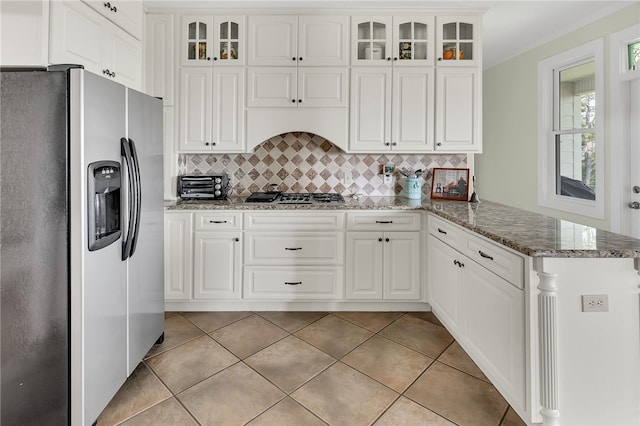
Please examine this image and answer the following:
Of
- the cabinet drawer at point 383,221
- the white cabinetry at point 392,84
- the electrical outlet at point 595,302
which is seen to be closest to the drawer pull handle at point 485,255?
the electrical outlet at point 595,302

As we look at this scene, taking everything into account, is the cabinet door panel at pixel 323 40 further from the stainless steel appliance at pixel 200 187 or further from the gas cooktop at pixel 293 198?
the stainless steel appliance at pixel 200 187

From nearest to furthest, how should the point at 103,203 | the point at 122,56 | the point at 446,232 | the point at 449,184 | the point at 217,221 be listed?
1. the point at 103,203
2. the point at 122,56
3. the point at 446,232
4. the point at 217,221
5. the point at 449,184

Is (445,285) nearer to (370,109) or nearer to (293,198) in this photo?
(293,198)

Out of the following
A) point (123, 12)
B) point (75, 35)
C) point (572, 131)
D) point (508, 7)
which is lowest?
point (572, 131)

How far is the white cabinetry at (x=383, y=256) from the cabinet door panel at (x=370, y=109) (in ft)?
2.26

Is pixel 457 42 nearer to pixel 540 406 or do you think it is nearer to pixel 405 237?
pixel 405 237

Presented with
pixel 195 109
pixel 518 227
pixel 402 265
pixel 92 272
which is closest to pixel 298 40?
pixel 195 109

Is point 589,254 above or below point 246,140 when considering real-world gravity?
below

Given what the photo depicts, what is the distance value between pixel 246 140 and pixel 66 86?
1.64 m

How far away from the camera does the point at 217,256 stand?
2.75m

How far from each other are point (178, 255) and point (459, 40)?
3.05m

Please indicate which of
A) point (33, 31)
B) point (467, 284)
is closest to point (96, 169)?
point (33, 31)

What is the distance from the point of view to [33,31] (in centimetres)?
160

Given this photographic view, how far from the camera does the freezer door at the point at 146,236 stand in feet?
6.02
